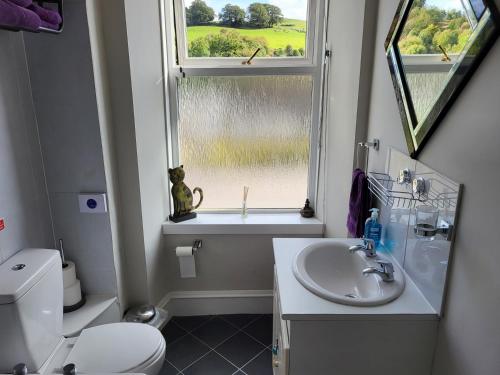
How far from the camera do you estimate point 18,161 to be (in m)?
1.82

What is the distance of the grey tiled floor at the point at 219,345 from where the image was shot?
2229mm

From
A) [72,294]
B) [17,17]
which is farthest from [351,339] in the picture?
[17,17]

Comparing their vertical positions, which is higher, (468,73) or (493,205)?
(468,73)

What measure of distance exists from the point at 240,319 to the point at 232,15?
78.6 inches

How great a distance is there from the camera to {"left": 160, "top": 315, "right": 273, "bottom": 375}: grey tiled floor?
223cm

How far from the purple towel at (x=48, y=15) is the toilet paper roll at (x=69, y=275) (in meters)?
1.19

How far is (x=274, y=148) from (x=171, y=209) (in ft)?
2.70

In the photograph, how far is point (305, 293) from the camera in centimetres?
148

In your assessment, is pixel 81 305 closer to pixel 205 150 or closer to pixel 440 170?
pixel 205 150

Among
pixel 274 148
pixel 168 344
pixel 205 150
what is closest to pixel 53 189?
pixel 205 150

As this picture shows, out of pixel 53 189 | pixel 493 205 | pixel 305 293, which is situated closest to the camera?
pixel 493 205

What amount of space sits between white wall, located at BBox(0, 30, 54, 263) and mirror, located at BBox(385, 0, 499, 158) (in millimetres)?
1690

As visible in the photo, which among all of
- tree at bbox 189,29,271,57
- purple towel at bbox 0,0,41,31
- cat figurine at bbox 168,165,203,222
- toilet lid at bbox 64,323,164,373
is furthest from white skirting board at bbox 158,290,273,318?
purple towel at bbox 0,0,41,31

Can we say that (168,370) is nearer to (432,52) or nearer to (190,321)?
(190,321)
